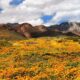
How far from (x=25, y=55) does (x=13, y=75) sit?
17.0 meters

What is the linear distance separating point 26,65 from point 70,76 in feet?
35.6

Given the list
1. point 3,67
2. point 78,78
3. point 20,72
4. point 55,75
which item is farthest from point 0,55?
point 78,78

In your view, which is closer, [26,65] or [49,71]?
[49,71]

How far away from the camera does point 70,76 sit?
1126 inches

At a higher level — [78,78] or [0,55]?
[78,78]

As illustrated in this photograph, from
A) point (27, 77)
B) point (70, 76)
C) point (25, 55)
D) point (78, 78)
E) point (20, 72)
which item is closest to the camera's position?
point (78, 78)

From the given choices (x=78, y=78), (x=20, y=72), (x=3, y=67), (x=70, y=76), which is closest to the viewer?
(x=78, y=78)

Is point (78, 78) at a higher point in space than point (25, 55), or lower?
higher

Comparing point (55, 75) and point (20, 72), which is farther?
point (20, 72)

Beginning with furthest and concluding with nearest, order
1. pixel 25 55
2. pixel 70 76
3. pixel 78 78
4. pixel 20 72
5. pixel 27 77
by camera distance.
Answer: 1. pixel 25 55
2. pixel 20 72
3. pixel 27 77
4. pixel 70 76
5. pixel 78 78

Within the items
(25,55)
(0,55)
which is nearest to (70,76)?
(25,55)

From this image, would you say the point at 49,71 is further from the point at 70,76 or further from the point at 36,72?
the point at 70,76

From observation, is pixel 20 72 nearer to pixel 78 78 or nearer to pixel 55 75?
pixel 55 75

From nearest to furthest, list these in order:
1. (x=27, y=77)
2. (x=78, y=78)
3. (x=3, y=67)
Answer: (x=78, y=78), (x=27, y=77), (x=3, y=67)
